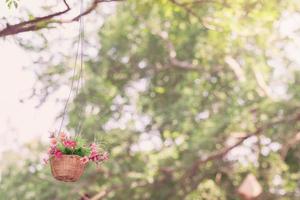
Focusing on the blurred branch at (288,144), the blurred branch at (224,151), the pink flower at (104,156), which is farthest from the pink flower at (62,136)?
the blurred branch at (288,144)

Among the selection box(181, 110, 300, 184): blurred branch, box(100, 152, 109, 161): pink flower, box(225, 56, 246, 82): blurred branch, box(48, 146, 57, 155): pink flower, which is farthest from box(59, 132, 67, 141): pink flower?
box(225, 56, 246, 82): blurred branch

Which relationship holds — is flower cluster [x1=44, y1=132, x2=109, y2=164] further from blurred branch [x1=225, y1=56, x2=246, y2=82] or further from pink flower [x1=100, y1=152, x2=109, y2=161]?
blurred branch [x1=225, y1=56, x2=246, y2=82]

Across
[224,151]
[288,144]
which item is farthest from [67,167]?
[288,144]

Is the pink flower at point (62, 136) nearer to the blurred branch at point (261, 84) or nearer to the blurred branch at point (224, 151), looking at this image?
the blurred branch at point (224, 151)

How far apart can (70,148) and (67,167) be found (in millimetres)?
212

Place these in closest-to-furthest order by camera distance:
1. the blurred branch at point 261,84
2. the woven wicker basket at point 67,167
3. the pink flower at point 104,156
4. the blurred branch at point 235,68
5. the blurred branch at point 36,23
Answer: the woven wicker basket at point 67,167, the pink flower at point 104,156, the blurred branch at point 36,23, the blurred branch at point 261,84, the blurred branch at point 235,68

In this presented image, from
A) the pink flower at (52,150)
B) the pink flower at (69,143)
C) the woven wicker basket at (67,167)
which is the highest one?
the pink flower at (69,143)

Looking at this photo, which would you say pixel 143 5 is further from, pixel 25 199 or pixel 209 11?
pixel 25 199

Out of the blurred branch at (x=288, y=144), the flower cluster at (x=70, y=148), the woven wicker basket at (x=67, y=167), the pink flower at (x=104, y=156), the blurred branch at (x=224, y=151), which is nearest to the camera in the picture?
the woven wicker basket at (x=67, y=167)

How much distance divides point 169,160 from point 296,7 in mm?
4040

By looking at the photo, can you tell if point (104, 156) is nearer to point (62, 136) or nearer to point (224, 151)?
point (62, 136)

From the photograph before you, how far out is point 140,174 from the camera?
12719 mm

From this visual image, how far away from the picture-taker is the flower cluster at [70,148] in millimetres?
5371

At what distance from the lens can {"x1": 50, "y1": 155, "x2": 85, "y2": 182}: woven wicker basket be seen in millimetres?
5258
